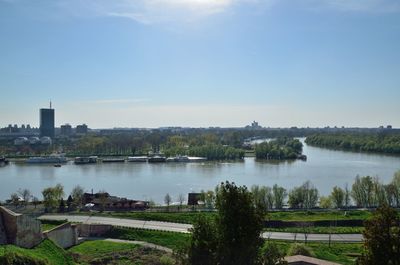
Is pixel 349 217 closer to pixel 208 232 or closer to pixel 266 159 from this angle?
pixel 208 232

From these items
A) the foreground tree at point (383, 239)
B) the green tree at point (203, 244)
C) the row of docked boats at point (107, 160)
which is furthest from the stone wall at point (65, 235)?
the row of docked boats at point (107, 160)

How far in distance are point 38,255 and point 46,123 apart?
274 ft

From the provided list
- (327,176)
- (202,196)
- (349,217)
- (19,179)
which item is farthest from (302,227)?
(19,179)

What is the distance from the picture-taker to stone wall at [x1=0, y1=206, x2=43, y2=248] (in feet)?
31.3

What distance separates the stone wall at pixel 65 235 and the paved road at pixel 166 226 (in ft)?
6.57

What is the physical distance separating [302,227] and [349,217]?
214cm

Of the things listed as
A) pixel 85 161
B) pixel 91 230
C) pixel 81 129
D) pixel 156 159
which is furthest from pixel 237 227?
pixel 81 129

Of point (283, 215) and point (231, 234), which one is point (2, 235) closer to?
point (231, 234)

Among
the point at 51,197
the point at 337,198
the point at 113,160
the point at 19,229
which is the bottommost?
the point at 337,198

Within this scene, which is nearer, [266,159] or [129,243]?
[129,243]

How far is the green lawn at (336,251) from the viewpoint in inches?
445

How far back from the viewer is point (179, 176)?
33.1 metres

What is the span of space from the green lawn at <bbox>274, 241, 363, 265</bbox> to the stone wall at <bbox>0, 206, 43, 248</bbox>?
561 centimetres

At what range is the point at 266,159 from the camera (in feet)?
149
